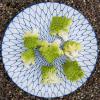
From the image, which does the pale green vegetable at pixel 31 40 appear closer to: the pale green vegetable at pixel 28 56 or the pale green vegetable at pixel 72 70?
the pale green vegetable at pixel 28 56

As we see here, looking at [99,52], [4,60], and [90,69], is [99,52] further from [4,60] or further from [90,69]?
[4,60]

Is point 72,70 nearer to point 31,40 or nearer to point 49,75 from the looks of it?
point 49,75

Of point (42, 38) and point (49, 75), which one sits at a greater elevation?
point (42, 38)

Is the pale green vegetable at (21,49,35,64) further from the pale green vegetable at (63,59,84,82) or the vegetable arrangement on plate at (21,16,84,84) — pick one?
the pale green vegetable at (63,59,84,82)

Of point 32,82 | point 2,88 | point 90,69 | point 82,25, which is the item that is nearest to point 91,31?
point 82,25

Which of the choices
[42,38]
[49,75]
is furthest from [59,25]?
[49,75]

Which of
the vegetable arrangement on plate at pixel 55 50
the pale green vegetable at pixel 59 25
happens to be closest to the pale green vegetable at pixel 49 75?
the vegetable arrangement on plate at pixel 55 50
